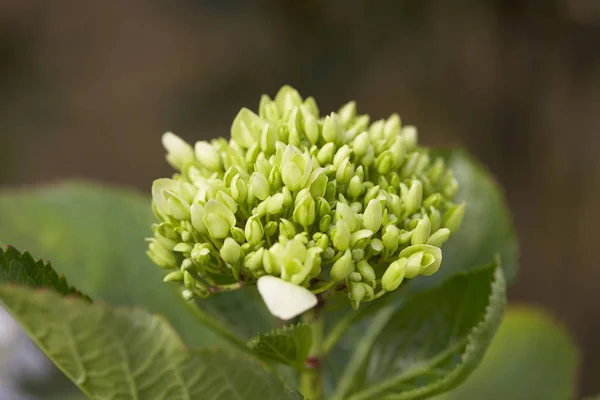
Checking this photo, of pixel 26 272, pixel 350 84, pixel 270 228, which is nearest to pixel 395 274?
pixel 270 228

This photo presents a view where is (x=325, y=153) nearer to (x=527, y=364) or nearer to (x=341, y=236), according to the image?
(x=341, y=236)

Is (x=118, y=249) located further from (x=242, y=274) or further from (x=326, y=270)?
(x=242, y=274)

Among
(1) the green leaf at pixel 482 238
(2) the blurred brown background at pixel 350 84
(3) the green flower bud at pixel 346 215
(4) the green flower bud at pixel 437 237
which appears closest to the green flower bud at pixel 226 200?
(3) the green flower bud at pixel 346 215

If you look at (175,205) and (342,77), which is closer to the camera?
(175,205)

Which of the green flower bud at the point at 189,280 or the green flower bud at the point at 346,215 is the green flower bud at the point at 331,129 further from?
the green flower bud at the point at 189,280

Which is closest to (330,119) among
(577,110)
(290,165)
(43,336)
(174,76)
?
(290,165)

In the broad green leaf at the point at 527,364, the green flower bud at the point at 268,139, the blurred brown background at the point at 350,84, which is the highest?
the blurred brown background at the point at 350,84

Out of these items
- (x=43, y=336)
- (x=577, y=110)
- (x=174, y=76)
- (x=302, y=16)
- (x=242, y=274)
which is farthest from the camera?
(x=174, y=76)
